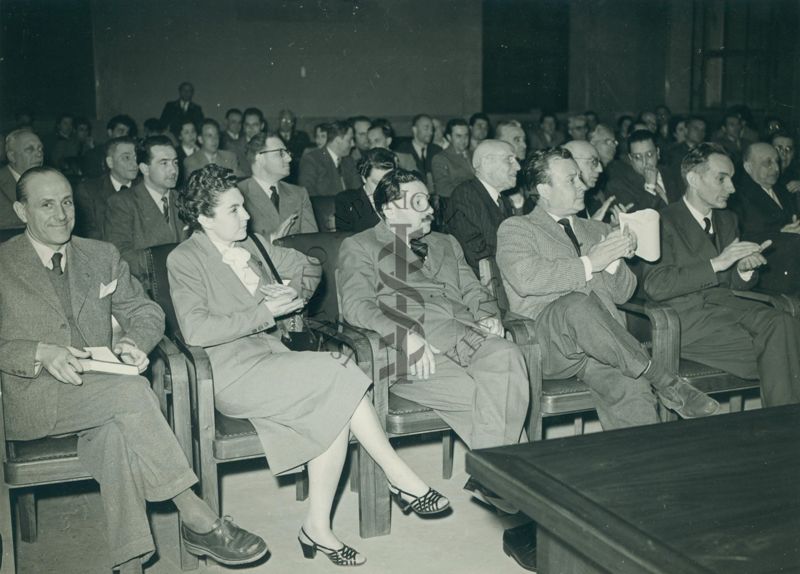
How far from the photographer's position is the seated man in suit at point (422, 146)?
26.5 feet

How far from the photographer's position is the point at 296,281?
3.11 metres

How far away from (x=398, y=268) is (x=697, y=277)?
1211 millimetres

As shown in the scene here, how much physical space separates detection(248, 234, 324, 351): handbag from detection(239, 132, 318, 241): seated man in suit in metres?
1.35

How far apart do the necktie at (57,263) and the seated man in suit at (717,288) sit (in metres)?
2.23

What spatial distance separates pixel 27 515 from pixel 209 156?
4804 millimetres

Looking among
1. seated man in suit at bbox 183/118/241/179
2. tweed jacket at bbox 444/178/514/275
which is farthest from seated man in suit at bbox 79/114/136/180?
tweed jacket at bbox 444/178/514/275

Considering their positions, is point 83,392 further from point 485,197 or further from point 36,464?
point 485,197

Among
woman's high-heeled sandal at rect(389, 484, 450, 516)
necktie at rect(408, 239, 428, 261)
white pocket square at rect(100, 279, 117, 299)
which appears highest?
necktie at rect(408, 239, 428, 261)

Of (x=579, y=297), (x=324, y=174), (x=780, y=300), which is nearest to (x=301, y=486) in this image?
(x=579, y=297)

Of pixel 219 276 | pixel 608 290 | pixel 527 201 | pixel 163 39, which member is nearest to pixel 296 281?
pixel 219 276

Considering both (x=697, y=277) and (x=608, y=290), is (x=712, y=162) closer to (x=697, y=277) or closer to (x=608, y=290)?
(x=697, y=277)

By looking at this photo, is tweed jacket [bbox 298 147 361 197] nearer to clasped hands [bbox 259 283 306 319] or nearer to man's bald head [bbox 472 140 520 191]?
man's bald head [bbox 472 140 520 191]

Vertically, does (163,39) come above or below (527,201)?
above

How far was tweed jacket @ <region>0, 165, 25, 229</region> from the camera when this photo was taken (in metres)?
4.31
